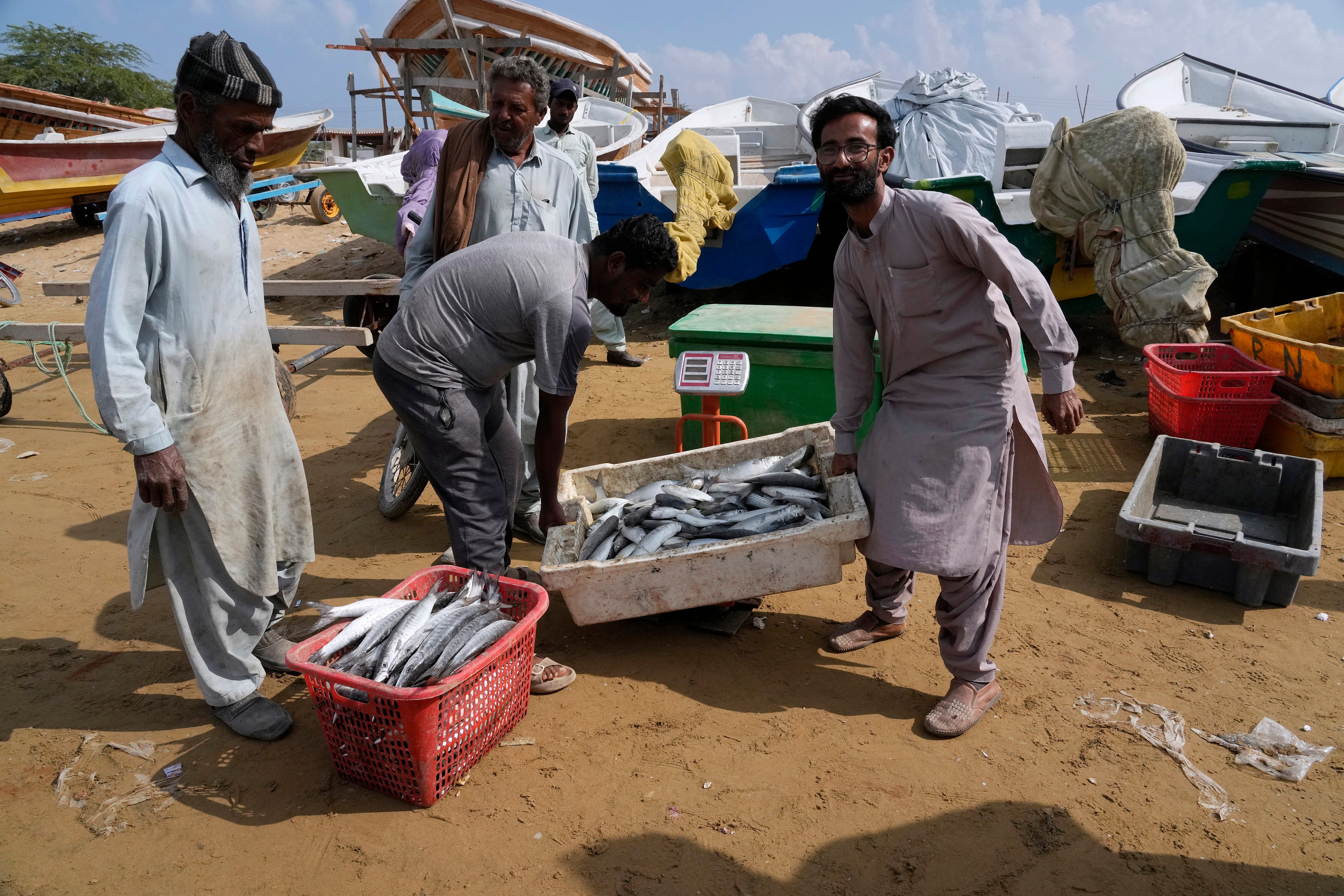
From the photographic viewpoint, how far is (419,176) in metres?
6.75

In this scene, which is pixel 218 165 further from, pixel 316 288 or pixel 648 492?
pixel 316 288

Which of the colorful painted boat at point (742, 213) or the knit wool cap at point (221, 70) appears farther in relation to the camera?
the colorful painted boat at point (742, 213)

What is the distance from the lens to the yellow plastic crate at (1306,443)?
490 centimetres

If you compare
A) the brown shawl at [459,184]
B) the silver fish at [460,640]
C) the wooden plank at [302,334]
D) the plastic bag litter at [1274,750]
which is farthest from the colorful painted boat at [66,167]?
the plastic bag litter at [1274,750]

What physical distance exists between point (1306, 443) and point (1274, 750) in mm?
2963

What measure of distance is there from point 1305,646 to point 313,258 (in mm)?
13363

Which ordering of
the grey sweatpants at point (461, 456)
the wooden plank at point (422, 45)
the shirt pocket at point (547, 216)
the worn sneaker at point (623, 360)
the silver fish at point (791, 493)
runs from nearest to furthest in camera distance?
the grey sweatpants at point (461, 456) → the silver fish at point (791, 493) → the shirt pocket at point (547, 216) → the worn sneaker at point (623, 360) → the wooden plank at point (422, 45)

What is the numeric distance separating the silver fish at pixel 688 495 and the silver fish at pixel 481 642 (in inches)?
39.4

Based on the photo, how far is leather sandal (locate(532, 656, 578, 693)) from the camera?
128 inches

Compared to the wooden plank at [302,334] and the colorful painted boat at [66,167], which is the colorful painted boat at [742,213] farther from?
the colorful painted boat at [66,167]

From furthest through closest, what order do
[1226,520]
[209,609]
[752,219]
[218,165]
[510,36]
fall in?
1. [510,36]
2. [752,219]
3. [1226,520]
4. [209,609]
5. [218,165]

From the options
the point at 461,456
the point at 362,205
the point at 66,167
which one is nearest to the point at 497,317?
the point at 461,456

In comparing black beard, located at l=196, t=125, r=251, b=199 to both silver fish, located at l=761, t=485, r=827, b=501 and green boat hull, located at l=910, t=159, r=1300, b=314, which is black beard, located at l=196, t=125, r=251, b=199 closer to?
silver fish, located at l=761, t=485, r=827, b=501

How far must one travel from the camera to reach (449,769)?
2.68 metres
